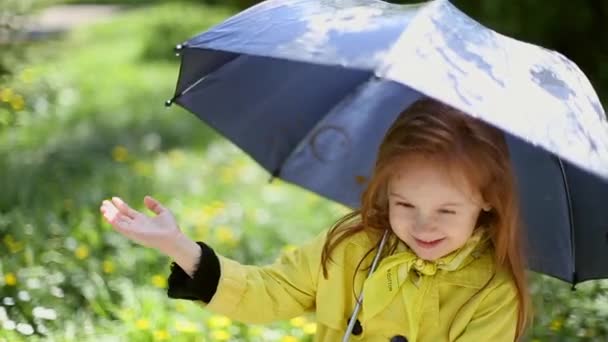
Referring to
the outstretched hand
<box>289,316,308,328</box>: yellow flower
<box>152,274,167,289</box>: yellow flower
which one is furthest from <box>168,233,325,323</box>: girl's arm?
<box>152,274,167,289</box>: yellow flower

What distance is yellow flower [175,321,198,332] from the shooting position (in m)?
3.34

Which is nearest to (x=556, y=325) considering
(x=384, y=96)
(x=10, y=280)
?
(x=384, y=96)

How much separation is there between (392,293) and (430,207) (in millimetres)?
244

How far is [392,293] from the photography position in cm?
245

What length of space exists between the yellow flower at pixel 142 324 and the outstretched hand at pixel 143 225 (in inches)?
43.0

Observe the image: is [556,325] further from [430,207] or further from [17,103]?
[17,103]

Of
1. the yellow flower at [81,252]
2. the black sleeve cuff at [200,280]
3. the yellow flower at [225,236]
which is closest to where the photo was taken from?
the black sleeve cuff at [200,280]

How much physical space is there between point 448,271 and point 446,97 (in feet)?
2.27

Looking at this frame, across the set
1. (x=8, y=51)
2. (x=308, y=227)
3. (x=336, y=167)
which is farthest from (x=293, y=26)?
(x=8, y=51)

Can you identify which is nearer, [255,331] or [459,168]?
[459,168]

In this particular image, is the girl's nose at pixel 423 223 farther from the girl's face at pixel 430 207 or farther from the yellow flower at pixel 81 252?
the yellow flower at pixel 81 252

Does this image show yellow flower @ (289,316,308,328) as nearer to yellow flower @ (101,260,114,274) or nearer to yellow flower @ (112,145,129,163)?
yellow flower @ (101,260,114,274)

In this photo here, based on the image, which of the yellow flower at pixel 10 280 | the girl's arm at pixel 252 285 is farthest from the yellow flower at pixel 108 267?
the girl's arm at pixel 252 285

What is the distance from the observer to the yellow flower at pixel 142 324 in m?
3.37
